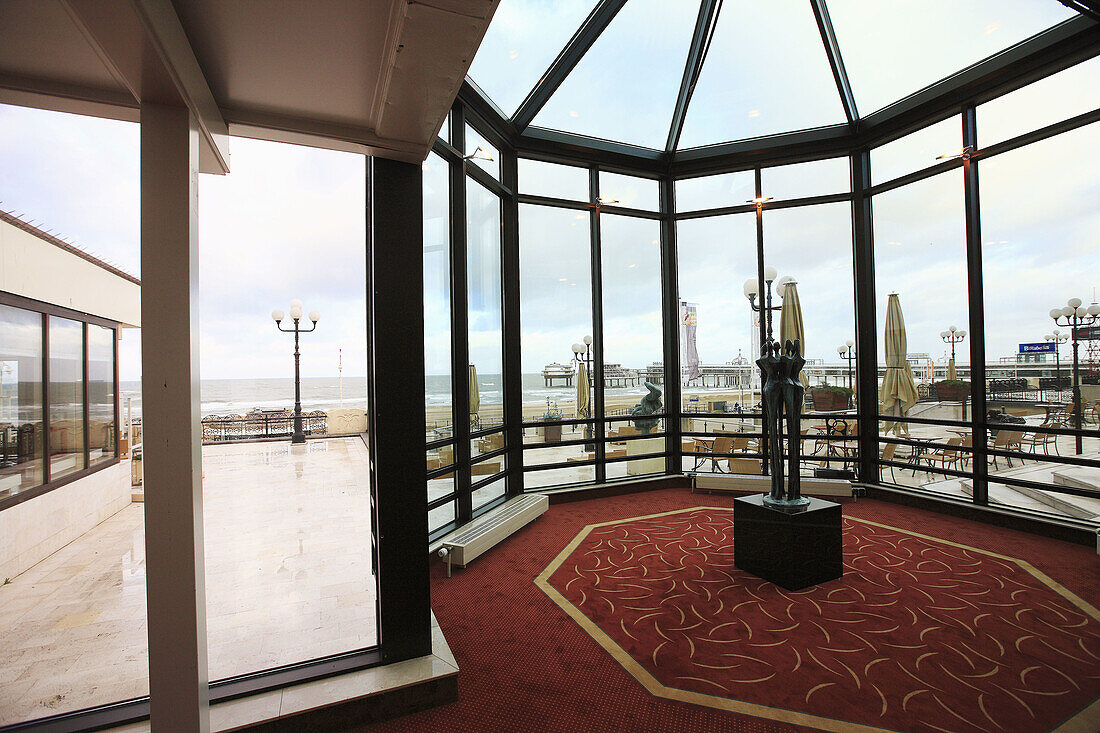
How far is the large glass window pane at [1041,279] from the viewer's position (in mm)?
4594

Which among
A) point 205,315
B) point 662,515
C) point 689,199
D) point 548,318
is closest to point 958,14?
point 689,199

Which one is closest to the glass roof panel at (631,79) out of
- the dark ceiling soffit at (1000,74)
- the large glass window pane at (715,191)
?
the large glass window pane at (715,191)

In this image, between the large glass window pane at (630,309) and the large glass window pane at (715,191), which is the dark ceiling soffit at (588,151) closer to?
the large glass window pane at (715,191)

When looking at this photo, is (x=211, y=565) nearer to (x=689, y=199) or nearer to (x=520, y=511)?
(x=520, y=511)

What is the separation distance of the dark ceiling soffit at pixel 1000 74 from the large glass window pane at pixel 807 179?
0.54 meters

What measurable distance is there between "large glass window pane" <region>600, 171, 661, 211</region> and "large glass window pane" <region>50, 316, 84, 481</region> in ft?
19.3

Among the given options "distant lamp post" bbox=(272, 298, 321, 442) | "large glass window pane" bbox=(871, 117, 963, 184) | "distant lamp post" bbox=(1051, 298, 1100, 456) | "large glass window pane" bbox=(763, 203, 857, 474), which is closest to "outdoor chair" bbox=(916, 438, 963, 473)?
"large glass window pane" bbox=(763, 203, 857, 474)

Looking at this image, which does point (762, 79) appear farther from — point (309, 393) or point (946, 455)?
point (309, 393)

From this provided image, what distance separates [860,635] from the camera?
301 centimetres

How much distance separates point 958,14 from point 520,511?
6704mm

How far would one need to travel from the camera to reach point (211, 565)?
11.9 ft

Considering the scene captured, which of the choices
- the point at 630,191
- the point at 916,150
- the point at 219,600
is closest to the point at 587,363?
the point at 630,191

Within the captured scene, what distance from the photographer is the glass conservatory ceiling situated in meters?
4.96

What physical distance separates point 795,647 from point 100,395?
21.6 ft
